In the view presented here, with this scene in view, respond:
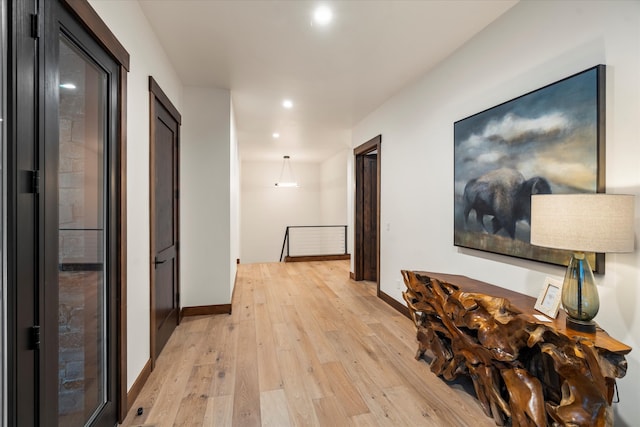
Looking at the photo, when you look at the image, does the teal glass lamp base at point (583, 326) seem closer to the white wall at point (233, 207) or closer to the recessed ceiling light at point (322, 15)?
the recessed ceiling light at point (322, 15)

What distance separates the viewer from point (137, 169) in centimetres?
210

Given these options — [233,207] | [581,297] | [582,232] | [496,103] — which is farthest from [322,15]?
[233,207]

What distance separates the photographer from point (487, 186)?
2330mm

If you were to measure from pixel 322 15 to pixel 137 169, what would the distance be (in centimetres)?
173

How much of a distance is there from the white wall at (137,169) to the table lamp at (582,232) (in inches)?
95.0

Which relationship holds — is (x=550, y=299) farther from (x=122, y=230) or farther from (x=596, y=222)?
(x=122, y=230)

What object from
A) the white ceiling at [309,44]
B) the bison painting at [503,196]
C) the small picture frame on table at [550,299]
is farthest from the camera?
the white ceiling at [309,44]

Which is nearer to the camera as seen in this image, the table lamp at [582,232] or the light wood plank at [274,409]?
the table lamp at [582,232]

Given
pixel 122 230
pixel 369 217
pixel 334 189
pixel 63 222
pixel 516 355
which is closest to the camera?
pixel 63 222

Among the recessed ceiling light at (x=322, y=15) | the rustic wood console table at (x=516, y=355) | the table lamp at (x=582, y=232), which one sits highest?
the recessed ceiling light at (x=322, y=15)

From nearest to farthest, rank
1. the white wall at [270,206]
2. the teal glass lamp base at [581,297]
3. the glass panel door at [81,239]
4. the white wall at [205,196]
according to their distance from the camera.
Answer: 1. the glass panel door at [81,239]
2. the teal glass lamp base at [581,297]
3. the white wall at [205,196]
4. the white wall at [270,206]

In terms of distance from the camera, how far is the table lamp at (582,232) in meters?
1.33

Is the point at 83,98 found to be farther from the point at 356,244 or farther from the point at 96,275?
the point at 356,244

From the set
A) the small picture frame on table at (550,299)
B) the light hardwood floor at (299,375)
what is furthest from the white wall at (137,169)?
the small picture frame on table at (550,299)
